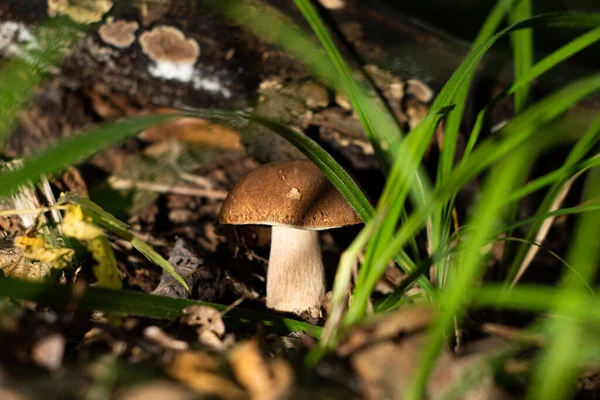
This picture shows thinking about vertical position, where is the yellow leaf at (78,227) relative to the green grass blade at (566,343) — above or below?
below

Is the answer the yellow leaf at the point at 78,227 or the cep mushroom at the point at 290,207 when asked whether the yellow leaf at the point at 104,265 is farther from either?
the cep mushroom at the point at 290,207

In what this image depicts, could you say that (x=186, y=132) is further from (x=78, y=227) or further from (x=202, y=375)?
(x=202, y=375)

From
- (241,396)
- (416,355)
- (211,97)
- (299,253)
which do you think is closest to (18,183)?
(241,396)

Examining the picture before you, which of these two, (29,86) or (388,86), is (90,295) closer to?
(29,86)

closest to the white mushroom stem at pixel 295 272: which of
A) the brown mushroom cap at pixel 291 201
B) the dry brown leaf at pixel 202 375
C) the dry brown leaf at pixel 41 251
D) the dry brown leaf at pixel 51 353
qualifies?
the brown mushroom cap at pixel 291 201

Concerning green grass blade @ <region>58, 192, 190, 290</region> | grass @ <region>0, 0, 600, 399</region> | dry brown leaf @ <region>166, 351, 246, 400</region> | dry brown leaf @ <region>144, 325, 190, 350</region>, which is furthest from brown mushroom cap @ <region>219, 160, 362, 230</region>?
dry brown leaf @ <region>166, 351, 246, 400</region>

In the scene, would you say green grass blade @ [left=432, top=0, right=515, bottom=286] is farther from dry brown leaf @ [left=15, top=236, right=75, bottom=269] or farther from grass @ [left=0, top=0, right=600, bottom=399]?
dry brown leaf @ [left=15, top=236, right=75, bottom=269]

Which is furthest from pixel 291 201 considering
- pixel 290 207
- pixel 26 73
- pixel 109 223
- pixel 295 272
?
pixel 26 73
